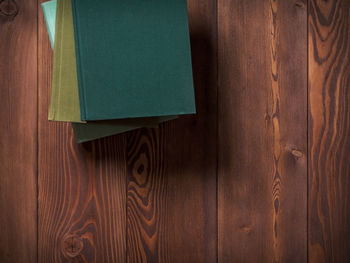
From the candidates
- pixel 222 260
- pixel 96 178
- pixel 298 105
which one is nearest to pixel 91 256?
pixel 96 178

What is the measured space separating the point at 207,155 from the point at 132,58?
27 centimetres

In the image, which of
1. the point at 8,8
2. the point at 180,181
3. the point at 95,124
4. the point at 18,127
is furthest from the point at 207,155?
the point at 8,8

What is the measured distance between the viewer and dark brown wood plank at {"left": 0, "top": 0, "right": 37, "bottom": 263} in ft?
1.84

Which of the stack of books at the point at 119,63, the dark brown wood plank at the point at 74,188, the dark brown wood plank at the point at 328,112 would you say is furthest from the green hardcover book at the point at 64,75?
the dark brown wood plank at the point at 328,112

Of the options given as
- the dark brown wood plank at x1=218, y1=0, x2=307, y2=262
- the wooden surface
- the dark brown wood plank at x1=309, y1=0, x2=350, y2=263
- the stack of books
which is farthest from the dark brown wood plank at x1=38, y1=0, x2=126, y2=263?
the dark brown wood plank at x1=309, y1=0, x2=350, y2=263

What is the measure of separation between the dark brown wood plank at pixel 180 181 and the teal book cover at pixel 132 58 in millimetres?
109

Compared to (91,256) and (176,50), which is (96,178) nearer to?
(91,256)

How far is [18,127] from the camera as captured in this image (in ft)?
1.85

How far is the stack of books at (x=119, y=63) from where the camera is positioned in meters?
0.43

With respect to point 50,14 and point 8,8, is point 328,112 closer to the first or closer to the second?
point 50,14

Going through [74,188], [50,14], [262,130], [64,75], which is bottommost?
[74,188]

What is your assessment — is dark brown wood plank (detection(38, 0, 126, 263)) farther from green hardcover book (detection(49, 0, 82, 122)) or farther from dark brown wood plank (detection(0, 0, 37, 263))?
green hardcover book (detection(49, 0, 82, 122))

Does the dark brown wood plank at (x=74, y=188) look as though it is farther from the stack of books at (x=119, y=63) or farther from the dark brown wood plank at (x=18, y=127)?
the stack of books at (x=119, y=63)

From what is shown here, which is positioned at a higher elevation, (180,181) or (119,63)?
(119,63)
